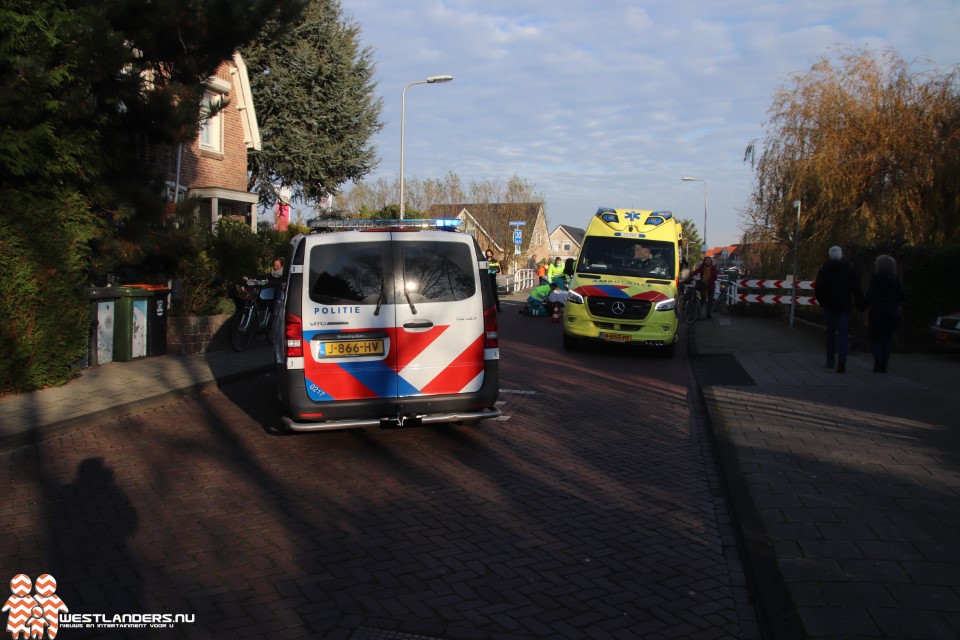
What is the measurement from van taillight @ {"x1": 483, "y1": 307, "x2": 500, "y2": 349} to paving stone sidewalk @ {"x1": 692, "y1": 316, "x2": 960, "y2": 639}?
2183 millimetres

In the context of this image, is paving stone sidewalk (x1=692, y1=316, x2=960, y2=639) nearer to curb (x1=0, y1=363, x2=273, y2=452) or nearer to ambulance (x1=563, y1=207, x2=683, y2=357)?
ambulance (x1=563, y1=207, x2=683, y2=357)

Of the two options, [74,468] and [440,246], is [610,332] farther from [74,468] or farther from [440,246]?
[74,468]

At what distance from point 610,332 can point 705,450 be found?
6.48 metres

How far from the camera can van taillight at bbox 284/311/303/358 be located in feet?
22.0

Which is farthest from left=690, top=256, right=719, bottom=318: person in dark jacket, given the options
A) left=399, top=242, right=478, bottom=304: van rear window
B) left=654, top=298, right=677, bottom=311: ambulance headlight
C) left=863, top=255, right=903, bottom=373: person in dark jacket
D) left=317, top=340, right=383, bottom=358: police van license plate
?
left=317, top=340, right=383, bottom=358: police van license plate

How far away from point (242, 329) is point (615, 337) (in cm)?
632

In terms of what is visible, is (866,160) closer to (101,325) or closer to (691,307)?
(691,307)

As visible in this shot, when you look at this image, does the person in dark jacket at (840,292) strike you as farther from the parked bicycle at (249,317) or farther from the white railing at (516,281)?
the white railing at (516,281)

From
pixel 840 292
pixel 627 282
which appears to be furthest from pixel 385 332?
pixel 627 282

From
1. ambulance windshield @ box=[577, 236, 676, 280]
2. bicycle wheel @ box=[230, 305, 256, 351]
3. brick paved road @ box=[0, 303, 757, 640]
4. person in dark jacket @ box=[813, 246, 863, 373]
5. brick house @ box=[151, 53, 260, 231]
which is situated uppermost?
brick house @ box=[151, 53, 260, 231]

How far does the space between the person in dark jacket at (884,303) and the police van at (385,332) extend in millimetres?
6579

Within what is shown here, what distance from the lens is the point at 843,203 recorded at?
19.3 m

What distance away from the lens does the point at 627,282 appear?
1391 centimetres

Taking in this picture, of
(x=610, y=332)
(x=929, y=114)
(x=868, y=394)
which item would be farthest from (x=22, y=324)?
(x=929, y=114)
